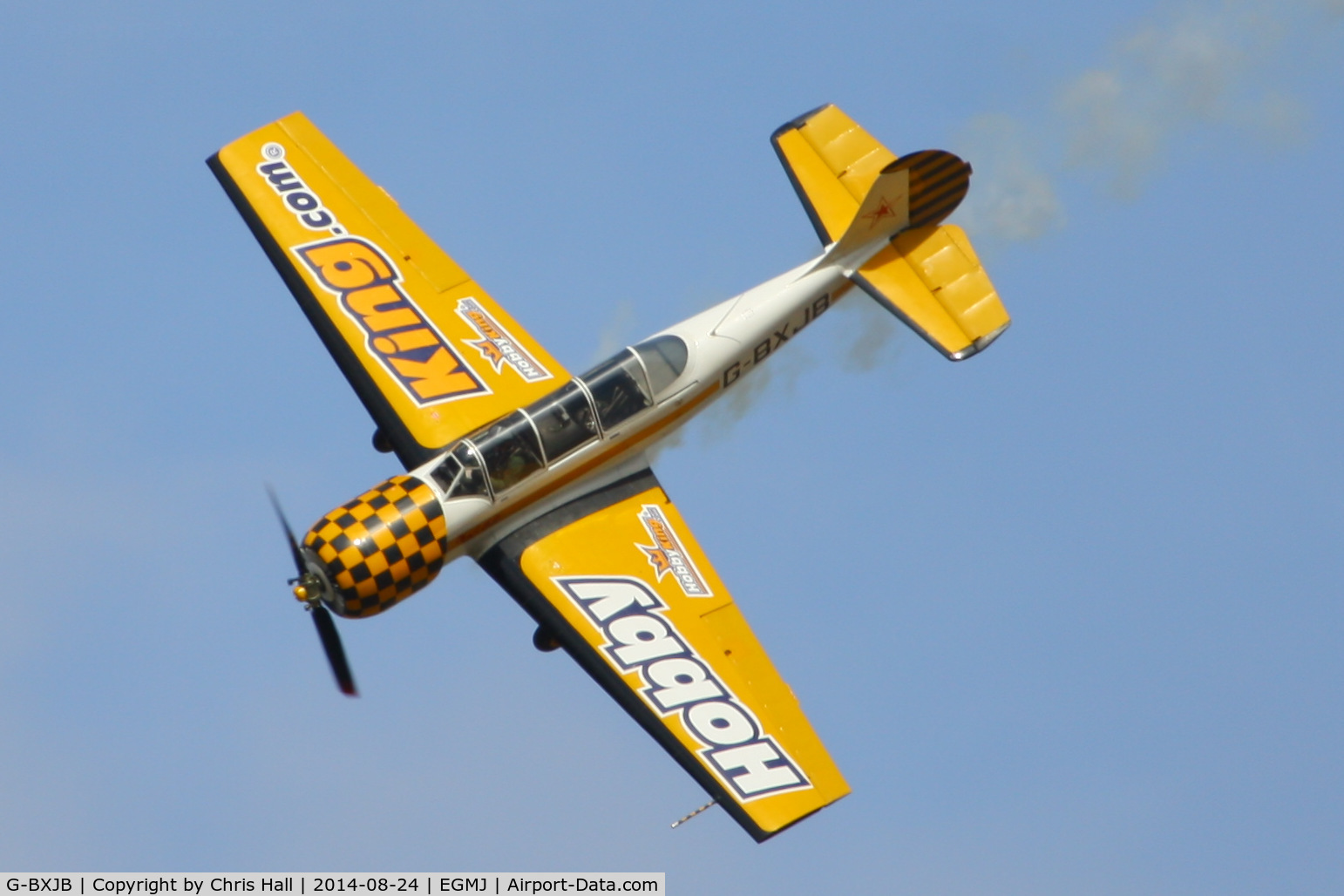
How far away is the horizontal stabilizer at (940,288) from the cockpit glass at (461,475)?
21.4 ft

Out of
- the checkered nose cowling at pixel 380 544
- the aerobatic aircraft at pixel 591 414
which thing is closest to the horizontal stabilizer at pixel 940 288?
the aerobatic aircraft at pixel 591 414

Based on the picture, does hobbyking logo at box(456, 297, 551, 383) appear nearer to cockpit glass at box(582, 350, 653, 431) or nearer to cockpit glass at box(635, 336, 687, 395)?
cockpit glass at box(582, 350, 653, 431)

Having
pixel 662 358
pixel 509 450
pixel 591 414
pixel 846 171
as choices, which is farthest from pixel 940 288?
pixel 509 450

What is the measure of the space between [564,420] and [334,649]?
4167mm

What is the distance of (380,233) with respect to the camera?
93.4 feet

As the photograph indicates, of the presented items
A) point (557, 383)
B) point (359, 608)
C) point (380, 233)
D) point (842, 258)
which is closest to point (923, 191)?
point (842, 258)

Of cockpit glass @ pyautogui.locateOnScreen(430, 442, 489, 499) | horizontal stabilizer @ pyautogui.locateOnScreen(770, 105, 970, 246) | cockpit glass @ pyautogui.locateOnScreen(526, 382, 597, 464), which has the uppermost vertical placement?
horizontal stabilizer @ pyautogui.locateOnScreen(770, 105, 970, 246)

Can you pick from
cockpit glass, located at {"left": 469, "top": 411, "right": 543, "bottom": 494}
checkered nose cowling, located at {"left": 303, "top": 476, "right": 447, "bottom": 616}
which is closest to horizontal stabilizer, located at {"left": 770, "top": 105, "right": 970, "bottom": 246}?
cockpit glass, located at {"left": 469, "top": 411, "right": 543, "bottom": 494}

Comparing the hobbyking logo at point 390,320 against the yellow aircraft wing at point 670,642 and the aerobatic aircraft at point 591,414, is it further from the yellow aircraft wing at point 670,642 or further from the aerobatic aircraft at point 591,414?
the yellow aircraft wing at point 670,642

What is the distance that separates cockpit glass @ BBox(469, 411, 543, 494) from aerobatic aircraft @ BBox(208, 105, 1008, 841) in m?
0.03

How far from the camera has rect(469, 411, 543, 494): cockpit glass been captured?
25156 millimetres

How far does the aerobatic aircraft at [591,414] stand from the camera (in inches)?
950

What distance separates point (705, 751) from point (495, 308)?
25.4ft

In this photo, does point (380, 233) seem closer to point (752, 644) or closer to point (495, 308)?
point (495, 308)
